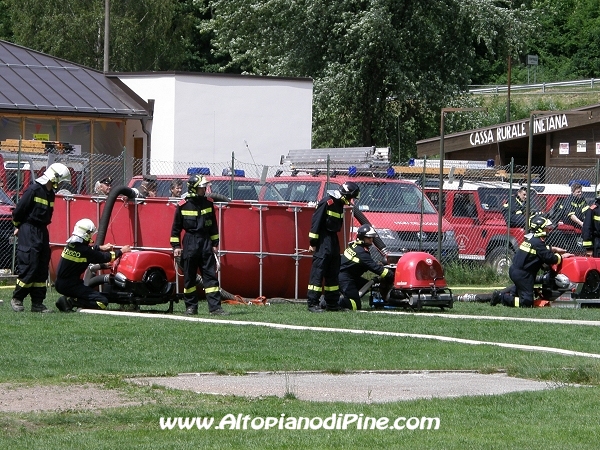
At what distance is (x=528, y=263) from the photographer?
16812 millimetres

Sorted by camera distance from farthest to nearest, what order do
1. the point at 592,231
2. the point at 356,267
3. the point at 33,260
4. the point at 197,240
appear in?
1. the point at 592,231
2. the point at 356,267
3. the point at 197,240
4. the point at 33,260

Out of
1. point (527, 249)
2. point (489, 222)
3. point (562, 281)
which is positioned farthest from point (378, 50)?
point (527, 249)

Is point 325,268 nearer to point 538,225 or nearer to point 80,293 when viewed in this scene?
point 80,293

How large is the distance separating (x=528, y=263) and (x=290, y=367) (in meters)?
7.25

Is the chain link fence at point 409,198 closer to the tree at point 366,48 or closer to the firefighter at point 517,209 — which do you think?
the firefighter at point 517,209

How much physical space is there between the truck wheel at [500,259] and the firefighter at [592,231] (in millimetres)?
2030

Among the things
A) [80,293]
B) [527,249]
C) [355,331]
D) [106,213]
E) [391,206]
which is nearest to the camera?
[355,331]

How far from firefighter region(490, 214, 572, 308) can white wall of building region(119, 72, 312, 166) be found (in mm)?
14753

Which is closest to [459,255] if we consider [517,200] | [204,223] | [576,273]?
[517,200]

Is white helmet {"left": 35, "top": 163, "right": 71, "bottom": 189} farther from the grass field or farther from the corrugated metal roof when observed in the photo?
the corrugated metal roof

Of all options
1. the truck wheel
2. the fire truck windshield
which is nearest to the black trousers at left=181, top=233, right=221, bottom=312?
the fire truck windshield

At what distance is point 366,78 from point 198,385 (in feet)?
100

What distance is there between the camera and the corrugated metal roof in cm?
3095

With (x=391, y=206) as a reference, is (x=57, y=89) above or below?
above
